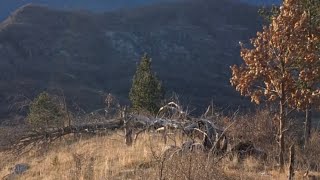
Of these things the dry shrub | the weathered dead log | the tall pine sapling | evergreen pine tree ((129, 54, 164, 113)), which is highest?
the tall pine sapling

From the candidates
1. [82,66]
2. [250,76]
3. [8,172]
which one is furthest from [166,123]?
[82,66]

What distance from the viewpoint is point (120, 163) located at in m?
10.2

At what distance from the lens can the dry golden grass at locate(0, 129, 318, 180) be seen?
7.86 metres

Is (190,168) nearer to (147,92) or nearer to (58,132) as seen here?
(58,132)

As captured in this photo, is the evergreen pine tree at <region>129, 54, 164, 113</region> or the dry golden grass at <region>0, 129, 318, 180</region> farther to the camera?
the evergreen pine tree at <region>129, 54, 164, 113</region>

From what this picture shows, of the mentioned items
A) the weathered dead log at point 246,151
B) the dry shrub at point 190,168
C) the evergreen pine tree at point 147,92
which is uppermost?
the dry shrub at point 190,168

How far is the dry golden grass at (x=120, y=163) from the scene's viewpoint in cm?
786

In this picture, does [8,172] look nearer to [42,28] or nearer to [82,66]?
[82,66]

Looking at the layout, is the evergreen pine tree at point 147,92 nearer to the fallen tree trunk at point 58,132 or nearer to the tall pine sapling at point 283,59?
the fallen tree trunk at point 58,132

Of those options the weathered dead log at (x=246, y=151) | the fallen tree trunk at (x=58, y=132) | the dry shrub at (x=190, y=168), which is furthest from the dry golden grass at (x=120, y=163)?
the weathered dead log at (x=246, y=151)

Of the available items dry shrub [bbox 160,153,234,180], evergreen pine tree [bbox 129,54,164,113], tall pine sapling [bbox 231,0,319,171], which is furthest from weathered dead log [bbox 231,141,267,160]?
evergreen pine tree [bbox 129,54,164,113]

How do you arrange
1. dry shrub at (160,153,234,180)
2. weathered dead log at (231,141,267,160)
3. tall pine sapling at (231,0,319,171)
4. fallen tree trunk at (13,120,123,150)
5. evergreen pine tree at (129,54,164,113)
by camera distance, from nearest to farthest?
1. dry shrub at (160,153,234,180)
2. tall pine sapling at (231,0,319,171)
3. weathered dead log at (231,141,267,160)
4. fallen tree trunk at (13,120,123,150)
5. evergreen pine tree at (129,54,164,113)

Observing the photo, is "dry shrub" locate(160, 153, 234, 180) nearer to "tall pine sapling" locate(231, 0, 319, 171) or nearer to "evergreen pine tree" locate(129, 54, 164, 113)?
"tall pine sapling" locate(231, 0, 319, 171)

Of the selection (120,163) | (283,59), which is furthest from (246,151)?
(120,163)
